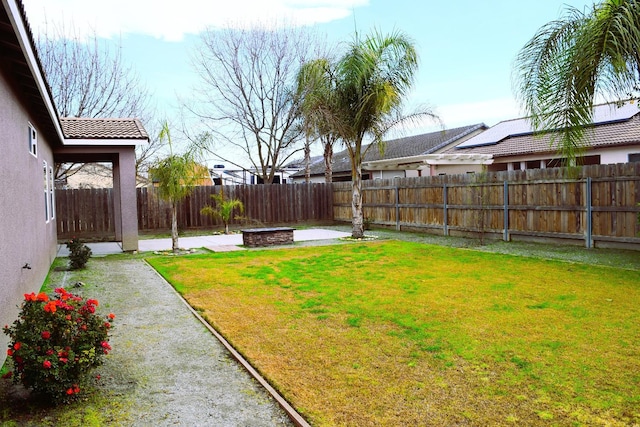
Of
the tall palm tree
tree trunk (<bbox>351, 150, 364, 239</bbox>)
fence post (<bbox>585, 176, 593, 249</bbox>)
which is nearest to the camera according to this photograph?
fence post (<bbox>585, 176, 593, 249</bbox>)

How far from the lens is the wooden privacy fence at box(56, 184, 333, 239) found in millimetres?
17938

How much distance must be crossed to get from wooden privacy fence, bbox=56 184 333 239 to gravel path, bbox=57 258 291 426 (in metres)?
11.5

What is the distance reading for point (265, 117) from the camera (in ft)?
87.2

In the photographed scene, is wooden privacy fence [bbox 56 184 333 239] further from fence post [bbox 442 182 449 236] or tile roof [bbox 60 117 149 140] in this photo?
fence post [bbox 442 182 449 236]

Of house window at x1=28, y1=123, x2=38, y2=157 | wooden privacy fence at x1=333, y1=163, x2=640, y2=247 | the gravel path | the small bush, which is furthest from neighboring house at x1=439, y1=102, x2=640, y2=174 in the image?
house window at x1=28, y1=123, x2=38, y2=157

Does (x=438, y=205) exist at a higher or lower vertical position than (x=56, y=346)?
higher

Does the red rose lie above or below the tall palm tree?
below

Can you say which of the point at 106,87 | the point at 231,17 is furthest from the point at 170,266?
the point at 231,17

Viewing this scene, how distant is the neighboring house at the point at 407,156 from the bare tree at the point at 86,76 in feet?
36.4

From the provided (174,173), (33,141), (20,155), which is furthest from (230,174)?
(20,155)

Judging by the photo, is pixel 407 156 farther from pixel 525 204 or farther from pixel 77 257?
pixel 77 257

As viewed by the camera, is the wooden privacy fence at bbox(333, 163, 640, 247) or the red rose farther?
the wooden privacy fence at bbox(333, 163, 640, 247)

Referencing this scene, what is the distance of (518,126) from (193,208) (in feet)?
53.6

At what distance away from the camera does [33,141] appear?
29.4ft
